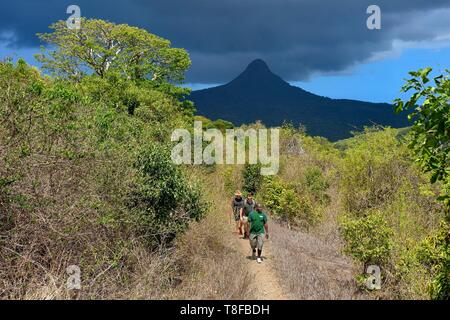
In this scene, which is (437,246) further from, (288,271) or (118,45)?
(118,45)

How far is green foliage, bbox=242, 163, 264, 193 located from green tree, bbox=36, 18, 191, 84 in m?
11.9

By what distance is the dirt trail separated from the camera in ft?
32.9

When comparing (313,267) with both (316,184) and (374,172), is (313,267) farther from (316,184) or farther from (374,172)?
(316,184)

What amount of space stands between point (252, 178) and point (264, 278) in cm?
1723

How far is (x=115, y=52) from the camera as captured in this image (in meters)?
36.5

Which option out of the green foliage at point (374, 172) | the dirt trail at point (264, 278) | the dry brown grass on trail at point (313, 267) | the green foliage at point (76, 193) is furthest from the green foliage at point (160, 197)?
the green foliage at point (374, 172)

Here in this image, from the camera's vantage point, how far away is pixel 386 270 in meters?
12.1

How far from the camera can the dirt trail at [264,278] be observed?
10.0 m

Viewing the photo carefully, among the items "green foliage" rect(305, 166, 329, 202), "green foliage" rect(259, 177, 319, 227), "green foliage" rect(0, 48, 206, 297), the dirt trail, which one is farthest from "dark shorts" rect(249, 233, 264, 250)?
"green foliage" rect(305, 166, 329, 202)

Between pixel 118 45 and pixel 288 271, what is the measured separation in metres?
29.6

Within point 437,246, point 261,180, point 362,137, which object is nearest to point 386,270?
point 437,246

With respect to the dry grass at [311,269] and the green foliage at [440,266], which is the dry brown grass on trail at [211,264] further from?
the green foliage at [440,266]

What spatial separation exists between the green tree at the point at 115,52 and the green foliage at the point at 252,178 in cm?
1193
